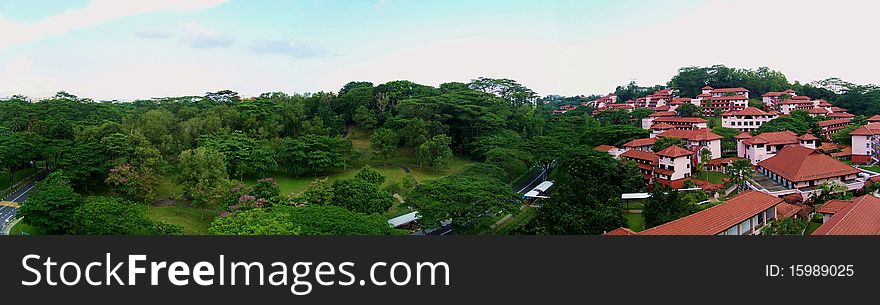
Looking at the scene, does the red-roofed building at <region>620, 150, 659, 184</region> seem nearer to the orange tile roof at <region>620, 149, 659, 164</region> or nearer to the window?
the orange tile roof at <region>620, 149, 659, 164</region>

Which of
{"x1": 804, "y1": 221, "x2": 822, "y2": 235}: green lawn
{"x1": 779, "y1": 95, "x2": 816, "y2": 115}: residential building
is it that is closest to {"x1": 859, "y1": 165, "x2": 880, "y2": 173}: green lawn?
{"x1": 804, "y1": 221, "x2": 822, "y2": 235}: green lawn

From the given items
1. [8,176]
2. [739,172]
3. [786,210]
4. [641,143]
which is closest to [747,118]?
[641,143]

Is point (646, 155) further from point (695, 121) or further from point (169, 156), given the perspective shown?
point (169, 156)

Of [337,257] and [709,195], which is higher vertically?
[337,257]

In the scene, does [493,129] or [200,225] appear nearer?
[200,225]

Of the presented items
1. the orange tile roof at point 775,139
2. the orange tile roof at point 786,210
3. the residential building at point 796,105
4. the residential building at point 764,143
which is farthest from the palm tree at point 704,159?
the residential building at point 796,105

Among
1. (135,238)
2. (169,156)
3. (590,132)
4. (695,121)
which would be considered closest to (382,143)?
(169,156)

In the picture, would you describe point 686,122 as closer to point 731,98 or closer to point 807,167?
point 731,98
